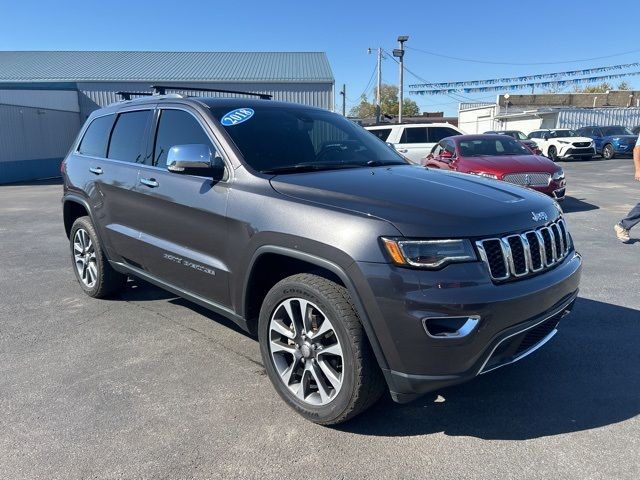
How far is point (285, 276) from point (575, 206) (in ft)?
32.1

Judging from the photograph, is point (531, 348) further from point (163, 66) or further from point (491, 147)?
point (163, 66)

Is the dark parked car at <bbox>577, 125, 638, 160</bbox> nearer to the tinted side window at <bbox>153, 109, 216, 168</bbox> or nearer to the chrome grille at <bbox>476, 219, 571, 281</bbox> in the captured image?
the chrome grille at <bbox>476, 219, 571, 281</bbox>

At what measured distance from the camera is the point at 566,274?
2934mm

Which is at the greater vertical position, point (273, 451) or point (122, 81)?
point (122, 81)

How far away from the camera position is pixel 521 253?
2.68 metres

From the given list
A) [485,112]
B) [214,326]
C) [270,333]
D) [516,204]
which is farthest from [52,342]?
[485,112]

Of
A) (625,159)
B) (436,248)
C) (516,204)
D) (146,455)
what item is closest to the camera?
(436,248)

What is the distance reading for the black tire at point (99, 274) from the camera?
15.8 feet

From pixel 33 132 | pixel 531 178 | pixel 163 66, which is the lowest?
pixel 531 178

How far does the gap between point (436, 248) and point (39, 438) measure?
237 cm

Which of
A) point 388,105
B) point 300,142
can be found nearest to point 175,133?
point 300,142

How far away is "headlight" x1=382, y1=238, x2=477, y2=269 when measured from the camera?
2.44 metres

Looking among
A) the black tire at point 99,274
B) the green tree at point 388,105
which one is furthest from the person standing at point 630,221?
the green tree at point 388,105

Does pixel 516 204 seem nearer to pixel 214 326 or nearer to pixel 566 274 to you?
pixel 566 274
